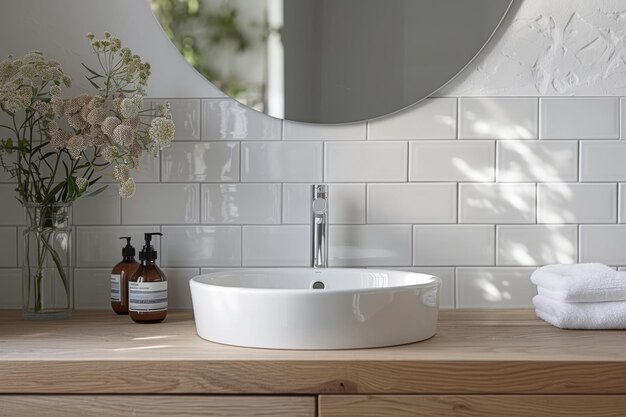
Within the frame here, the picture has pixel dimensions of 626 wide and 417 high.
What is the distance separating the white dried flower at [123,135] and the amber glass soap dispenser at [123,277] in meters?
0.23

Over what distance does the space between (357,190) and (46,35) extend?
83cm

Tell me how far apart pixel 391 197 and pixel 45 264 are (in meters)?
0.80

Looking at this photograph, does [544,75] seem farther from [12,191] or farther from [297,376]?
[12,191]

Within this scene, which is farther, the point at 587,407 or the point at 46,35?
the point at 46,35

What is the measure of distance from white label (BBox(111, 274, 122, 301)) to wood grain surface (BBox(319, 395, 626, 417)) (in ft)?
2.14

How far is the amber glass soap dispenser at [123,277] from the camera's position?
173cm

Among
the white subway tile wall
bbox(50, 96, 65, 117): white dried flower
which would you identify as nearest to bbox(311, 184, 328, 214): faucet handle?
the white subway tile wall

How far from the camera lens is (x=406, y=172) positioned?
6.12 feet

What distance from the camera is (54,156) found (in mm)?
1860

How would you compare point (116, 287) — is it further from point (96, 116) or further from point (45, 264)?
point (96, 116)

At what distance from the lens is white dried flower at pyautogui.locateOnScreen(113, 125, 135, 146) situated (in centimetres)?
162

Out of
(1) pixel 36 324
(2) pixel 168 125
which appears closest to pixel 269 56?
(2) pixel 168 125

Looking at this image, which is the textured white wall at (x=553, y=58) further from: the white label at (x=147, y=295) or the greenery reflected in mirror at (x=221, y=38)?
the white label at (x=147, y=295)

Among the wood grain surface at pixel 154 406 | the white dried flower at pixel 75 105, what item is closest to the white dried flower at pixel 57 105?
the white dried flower at pixel 75 105
